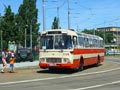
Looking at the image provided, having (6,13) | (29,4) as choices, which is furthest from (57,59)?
(29,4)

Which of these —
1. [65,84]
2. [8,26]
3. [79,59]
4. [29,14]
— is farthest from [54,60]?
[29,14]

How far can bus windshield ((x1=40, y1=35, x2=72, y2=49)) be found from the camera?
89.3 ft

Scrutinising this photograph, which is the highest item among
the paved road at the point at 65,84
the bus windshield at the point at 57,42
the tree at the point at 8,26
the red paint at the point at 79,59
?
the tree at the point at 8,26

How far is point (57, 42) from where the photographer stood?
27.4 m

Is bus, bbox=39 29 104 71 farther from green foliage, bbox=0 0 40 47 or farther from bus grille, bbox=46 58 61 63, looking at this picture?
green foliage, bbox=0 0 40 47

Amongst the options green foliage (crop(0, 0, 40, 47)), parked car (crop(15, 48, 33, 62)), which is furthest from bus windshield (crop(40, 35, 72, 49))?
green foliage (crop(0, 0, 40, 47))

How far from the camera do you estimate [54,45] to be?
27.4m

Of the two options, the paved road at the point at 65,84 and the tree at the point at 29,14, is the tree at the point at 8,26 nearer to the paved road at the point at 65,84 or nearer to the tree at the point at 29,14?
the tree at the point at 29,14

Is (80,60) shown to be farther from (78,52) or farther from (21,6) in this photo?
(21,6)

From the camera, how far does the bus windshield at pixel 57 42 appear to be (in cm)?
2722

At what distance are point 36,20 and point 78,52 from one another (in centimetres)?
5936

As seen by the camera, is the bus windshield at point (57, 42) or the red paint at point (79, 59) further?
the bus windshield at point (57, 42)

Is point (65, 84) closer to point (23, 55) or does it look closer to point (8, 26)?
point (23, 55)

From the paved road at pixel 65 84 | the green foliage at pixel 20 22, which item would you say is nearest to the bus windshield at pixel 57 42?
the paved road at pixel 65 84
